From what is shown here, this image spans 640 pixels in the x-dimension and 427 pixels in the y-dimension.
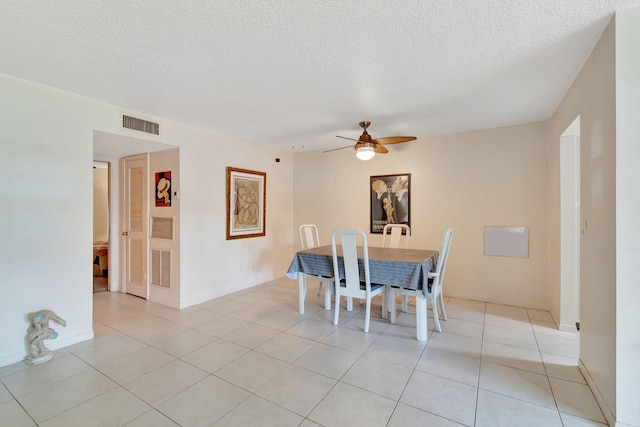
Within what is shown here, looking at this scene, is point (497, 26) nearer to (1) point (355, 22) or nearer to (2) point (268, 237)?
(1) point (355, 22)

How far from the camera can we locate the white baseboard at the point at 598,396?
5.61 ft

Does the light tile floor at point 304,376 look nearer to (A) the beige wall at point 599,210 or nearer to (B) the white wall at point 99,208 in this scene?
(A) the beige wall at point 599,210

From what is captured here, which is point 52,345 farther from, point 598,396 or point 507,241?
point 507,241

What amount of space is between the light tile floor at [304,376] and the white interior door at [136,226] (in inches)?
43.2

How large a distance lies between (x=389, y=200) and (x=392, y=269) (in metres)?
1.98

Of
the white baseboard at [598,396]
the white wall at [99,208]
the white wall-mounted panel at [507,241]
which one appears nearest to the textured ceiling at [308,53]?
the white wall-mounted panel at [507,241]

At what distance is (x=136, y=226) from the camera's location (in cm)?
445

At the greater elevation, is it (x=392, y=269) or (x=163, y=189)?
(x=163, y=189)

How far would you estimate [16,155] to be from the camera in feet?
8.22

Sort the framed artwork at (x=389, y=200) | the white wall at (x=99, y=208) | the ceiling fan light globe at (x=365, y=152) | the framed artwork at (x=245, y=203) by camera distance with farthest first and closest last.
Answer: the white wall at (x=99, y=208) < the framed artwork at (x=389, y=200) < the framed artwork at (x=245, y=203) < the ceiling fan light globe at (x=365, y=152)

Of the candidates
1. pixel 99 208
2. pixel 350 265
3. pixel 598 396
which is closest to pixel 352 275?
pixel 350 265
